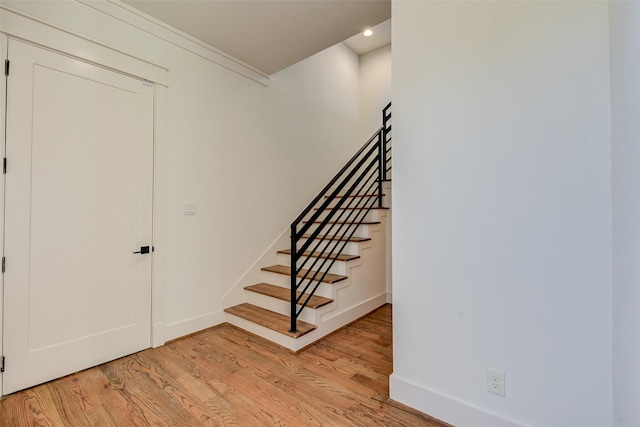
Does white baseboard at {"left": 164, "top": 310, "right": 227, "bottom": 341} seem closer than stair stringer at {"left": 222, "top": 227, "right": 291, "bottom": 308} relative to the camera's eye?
Yes

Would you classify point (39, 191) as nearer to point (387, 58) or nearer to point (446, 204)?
point (446, 204)

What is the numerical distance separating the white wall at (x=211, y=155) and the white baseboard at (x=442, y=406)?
191 cm

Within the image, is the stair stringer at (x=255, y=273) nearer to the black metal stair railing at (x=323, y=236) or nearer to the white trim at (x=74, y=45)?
the black metal stair railing at (x=323, y=236)

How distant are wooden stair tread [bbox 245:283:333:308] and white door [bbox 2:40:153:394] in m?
1.03

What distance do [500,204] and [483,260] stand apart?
0.29 m

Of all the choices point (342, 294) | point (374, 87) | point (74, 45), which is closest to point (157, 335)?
point (342, 294)

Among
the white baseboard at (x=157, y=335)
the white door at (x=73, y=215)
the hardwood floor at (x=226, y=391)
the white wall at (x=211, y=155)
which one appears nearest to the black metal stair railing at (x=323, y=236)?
the hardwood floor at (x=226, y=391)

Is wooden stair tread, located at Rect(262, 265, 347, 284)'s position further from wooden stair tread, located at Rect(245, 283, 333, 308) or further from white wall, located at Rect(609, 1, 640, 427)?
white wall, located at Rect(609, 1, 640, 427)

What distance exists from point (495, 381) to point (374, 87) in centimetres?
454

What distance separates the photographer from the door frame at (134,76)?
1680 millimetres

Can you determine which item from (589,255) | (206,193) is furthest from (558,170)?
(206,193)

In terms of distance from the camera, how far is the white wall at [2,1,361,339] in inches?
87.6

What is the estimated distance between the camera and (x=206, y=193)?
2.73 metres

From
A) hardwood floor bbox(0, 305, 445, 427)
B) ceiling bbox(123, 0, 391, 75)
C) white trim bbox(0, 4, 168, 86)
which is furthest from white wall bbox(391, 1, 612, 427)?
white trim bbox(0, 4, 168, 86)
